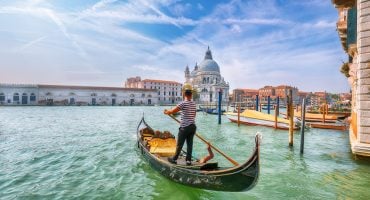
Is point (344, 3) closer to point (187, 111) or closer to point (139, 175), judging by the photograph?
point (187, 111)

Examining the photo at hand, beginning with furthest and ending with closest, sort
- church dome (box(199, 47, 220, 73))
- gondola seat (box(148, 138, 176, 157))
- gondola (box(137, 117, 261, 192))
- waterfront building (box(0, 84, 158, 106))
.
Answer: church dome (box(199, 47, 220, 73)) < waterfront building (box(0, 84, 158, 106)) < gondola seat (box(148, 138, 176, 157)) < gondola (box(137, 117, 261, 192))

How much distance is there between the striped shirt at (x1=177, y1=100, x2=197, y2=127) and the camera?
4.58m

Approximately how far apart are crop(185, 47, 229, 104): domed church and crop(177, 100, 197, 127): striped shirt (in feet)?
273

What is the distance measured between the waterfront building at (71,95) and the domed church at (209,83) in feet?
60.1

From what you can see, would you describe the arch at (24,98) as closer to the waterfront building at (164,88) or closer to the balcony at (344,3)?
the waterfront building at (164,88)

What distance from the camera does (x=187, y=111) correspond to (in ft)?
15.1

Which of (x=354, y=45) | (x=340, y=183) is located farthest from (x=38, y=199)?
(x=354, y=45)

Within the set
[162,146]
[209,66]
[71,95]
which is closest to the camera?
[162,146]

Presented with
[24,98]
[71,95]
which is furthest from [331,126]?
[24,98]

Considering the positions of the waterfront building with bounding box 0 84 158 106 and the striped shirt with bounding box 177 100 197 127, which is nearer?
the striped shirt with bounding box 177 100 197 127

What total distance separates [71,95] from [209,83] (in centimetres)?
4452

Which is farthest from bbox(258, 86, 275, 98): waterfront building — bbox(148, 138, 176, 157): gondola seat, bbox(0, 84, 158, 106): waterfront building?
bbox(148, 138, 176, 157): gondola seat

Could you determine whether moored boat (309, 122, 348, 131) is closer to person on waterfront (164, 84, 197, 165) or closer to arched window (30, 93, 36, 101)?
person on waterfront (164, 84, 197, 165)

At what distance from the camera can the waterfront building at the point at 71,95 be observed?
58.7 meters
